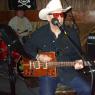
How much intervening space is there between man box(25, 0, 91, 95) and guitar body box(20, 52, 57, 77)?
0.05m

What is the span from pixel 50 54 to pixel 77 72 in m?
0.45

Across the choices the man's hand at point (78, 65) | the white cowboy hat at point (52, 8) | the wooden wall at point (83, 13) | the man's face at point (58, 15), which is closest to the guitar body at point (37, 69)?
the man's hand at point (78, 65)

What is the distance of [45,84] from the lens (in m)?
4.09

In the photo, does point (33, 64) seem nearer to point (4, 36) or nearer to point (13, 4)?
point (4, 36)

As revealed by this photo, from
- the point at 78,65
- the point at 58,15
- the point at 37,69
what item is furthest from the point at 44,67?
the point at 58,15

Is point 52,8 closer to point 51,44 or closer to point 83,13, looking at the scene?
point 51,44

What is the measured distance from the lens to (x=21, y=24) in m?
9.80

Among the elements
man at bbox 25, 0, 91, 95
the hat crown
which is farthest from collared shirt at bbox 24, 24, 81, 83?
the hat crown

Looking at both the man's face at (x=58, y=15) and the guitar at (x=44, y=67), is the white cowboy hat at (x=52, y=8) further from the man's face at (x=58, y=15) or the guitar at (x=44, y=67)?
the guitar at (x=44, y=67)

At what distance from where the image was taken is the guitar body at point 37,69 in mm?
4074

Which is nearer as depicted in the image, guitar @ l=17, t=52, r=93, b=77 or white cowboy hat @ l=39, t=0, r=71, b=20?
guitar @ l=17, t=52, r=93, b=77

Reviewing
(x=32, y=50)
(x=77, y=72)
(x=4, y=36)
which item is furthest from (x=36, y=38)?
(x=77, y=72)

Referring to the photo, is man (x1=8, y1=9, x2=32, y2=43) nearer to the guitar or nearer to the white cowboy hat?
the white cowboy hat

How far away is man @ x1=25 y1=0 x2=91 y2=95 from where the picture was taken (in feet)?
13.2
